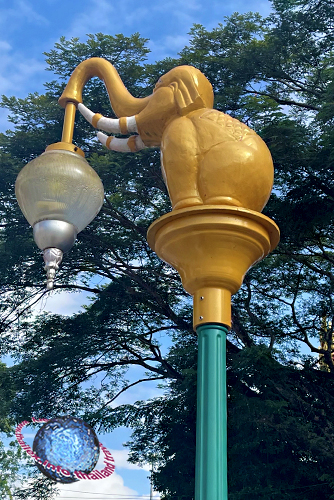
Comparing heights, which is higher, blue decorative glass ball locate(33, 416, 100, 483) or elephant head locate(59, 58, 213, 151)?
elephant head locate(59, 58, 213, 151)

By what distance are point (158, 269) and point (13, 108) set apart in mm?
3847

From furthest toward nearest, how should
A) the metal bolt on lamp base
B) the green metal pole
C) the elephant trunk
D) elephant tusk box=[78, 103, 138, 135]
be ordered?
the elephant trunk
elephant tusk box=[78, 103, 138, 135]
the metal bolt on lamp base
the green metal pole

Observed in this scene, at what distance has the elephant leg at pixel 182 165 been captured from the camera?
188 centimetres

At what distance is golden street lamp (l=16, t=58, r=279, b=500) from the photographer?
166 centimetres

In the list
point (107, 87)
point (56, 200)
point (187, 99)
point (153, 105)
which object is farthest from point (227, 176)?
point (107, 87)

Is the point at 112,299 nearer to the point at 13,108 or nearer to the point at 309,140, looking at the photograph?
the point at 13,108

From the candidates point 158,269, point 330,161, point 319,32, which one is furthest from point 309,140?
point 158,269

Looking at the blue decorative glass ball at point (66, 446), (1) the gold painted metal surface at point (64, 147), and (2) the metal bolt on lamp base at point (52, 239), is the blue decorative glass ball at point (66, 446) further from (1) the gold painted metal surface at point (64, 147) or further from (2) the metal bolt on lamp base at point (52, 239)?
(1) the gold painted metal surface at point (64, 147)

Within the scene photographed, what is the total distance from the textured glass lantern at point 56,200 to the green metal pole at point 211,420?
0.62 meters

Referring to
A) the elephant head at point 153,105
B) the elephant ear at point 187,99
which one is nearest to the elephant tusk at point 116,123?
the elephant head at point 153,105

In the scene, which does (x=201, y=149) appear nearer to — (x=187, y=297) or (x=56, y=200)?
(x=56, y=200)

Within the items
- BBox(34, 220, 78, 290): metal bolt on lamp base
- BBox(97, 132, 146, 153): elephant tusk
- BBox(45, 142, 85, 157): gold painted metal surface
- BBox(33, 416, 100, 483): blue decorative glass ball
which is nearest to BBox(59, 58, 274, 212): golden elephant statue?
BBox(97, 132, 146, 153): elephant tusk

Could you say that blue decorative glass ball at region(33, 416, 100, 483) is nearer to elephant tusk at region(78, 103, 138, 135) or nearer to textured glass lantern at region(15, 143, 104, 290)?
textured glass lantern at region(15, 143, 104, 290)

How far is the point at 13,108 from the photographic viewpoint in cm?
1047
